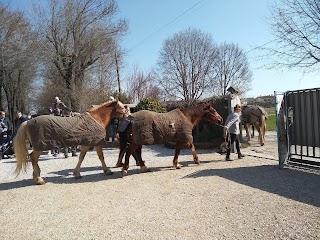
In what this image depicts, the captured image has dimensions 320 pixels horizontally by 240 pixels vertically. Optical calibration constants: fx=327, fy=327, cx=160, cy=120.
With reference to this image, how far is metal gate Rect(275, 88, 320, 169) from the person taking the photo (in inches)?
305

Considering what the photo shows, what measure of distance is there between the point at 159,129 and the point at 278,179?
3.20 metres

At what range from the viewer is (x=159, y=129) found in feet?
28.3

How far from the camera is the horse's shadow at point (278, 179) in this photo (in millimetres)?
5758

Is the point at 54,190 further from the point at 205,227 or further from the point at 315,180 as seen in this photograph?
the point at 315,180

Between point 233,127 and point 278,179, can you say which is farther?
point 233,127

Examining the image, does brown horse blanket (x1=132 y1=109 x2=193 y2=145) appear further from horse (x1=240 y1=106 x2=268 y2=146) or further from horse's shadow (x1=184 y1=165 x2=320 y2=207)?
horse (x1=240 y1=106 x2=268 y2=146)

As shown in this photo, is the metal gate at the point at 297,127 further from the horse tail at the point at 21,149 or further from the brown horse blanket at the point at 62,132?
the horse tail at the point at 21,149

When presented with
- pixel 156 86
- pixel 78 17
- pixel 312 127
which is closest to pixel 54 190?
pixel 312 127

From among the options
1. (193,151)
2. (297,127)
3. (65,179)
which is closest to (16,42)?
(65,179)

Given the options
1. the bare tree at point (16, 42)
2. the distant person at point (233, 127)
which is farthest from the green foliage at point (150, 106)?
the bare tree at point (16, 42)

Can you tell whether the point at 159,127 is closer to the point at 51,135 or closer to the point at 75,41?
the point at 51,135

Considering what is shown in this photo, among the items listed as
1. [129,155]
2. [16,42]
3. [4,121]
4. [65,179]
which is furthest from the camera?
[16,42]

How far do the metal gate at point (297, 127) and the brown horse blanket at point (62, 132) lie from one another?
4603 mm

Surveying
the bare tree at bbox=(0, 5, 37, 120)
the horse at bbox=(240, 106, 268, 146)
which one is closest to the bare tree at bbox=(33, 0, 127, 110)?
the bare tree at bbox=(0, 5, 37, 120)
